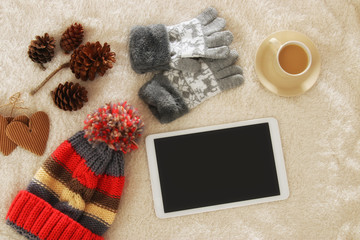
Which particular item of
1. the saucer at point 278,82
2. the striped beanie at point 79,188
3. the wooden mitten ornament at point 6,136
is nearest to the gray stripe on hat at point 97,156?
the striped beanie at point 79,188

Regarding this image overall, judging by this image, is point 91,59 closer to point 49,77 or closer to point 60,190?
point 49,77

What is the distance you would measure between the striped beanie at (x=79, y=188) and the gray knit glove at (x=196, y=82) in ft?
0.31

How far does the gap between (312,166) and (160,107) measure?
0.41 metres

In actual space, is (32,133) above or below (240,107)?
above

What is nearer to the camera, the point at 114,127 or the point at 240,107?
the point at 114,127

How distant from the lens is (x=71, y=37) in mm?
781

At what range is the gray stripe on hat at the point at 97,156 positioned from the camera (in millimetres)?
778

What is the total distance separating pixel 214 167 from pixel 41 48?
500mm

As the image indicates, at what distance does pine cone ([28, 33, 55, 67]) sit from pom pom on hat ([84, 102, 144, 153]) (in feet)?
0.61

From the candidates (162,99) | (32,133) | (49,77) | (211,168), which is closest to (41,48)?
(49,77)

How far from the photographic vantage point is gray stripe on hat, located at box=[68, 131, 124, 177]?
0.78m

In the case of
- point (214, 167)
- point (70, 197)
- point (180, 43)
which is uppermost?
point (180, 43)

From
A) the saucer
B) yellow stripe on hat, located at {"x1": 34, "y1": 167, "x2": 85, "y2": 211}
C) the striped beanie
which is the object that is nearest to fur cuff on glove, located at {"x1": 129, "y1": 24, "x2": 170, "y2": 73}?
the striped beanie

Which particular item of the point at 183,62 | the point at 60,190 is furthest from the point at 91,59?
the point at 60,190
